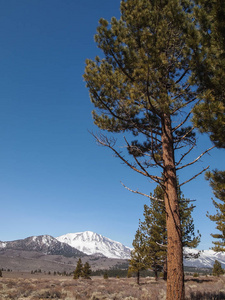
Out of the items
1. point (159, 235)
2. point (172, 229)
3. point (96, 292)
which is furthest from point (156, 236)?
point (172, 229)

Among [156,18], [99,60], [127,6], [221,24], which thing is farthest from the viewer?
[99,60]

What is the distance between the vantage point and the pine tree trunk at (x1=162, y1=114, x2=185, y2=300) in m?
4.96

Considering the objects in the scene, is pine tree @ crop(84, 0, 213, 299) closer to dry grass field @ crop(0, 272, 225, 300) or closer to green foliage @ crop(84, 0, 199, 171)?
green foliage @ crop(84, 0, 199, 171)

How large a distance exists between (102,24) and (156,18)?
1.76m

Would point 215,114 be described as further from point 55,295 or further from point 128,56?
point 55,295

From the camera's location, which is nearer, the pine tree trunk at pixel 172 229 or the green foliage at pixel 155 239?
the pine tree trunk at pixel 172 229

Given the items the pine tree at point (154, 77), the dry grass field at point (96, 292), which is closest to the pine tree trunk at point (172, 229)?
the pine tree at point (154, 77)

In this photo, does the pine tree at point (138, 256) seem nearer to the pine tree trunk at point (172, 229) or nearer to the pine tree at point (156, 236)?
the pine tree at point (156, 236)

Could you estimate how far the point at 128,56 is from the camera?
6.57 metres

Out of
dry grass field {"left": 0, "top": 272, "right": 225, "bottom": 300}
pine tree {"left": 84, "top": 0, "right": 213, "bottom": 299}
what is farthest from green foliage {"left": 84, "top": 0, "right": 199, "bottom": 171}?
dry grass field {"left": 0, "top": 272, "right": 225, "bottom": 300}

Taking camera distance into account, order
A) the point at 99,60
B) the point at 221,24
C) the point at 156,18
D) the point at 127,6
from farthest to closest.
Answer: the point at 99,60 < the point at 127,6 < the point at 156,18 < the point at 221,24

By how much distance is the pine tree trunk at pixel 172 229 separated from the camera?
16.3 ft

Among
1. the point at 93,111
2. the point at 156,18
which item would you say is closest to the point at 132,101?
the point at 93,111

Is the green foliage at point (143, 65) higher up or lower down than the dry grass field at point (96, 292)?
higher up
